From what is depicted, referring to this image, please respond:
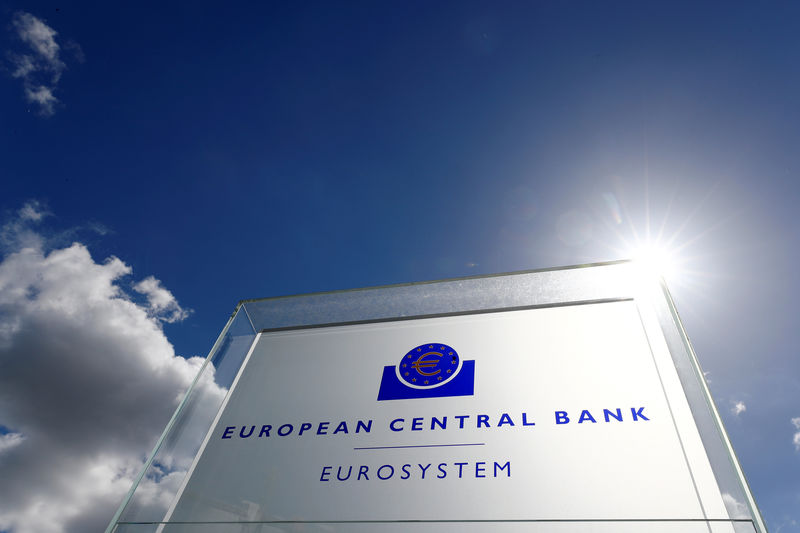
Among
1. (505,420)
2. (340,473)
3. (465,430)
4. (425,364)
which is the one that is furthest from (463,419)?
(340,473)

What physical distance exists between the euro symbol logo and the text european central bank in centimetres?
1

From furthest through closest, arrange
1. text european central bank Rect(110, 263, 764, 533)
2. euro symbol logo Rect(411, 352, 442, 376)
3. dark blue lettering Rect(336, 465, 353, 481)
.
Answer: euro symbol logo Rect(411, 352, 442, 376), dark blue lettering Rect(336, 465, 353, 481), text european central bank Rect(110, 263, 764, 533)

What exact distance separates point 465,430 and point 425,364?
0.57 m

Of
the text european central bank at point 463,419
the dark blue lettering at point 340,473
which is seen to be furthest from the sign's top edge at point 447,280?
the dark blue lettering at point 340,473

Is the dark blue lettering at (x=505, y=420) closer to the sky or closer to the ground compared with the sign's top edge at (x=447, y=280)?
closer to the ground

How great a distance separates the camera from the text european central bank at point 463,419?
206 centimetres

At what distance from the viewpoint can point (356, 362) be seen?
311cm

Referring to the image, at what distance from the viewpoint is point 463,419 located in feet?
8.27

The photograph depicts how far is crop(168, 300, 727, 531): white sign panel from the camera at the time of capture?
2.09 m

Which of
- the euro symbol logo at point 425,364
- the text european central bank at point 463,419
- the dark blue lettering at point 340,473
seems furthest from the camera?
the euro symbol logo at point 425,364

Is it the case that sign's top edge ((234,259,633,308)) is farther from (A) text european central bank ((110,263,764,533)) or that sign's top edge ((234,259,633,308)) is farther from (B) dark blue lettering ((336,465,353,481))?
(B) dark blue lettering ((336,465,353,481))

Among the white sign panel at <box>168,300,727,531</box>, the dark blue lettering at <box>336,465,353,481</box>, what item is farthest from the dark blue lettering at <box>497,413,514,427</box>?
the dark blue lettering at <box>336,465,353,481</box>

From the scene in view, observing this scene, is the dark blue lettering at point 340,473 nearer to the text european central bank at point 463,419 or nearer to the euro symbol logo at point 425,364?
the text european central bank at point 463,419

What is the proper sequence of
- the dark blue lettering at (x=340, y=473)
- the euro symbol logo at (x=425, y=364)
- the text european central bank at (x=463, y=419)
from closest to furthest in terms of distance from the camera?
the text european central bank at (x=463, y=419) → the dark blue lettering at (x=340, y=473) → the euro symbol logo at (x=425, y=364)
